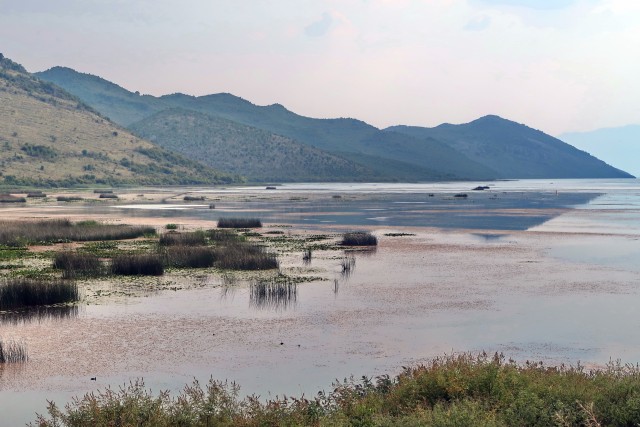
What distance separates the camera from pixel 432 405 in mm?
A: 14453

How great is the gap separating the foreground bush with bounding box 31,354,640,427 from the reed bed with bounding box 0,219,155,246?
34633 mm

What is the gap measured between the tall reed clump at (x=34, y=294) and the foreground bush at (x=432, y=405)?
1267cm

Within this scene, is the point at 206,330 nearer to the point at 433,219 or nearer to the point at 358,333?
the point at 358,333

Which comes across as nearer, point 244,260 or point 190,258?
point 244,260

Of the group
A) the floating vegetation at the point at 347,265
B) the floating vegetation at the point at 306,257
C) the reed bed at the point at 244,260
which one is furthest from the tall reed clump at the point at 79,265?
the floating vegetation at the point at 347,265

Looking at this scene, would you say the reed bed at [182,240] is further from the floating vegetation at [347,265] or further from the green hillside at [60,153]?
the green hillside at [60,153]

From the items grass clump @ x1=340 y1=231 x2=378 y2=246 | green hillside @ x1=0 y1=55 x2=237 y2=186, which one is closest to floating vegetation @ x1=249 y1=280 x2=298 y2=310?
grass clump @ x1=340 y1=231 x2=378 y2=246

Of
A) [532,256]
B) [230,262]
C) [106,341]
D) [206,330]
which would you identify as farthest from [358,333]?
[532,256]

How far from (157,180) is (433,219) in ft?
393

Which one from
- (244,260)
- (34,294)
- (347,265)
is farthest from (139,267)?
(347,265)

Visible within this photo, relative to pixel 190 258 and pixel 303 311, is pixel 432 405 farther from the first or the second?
pixel 190 258

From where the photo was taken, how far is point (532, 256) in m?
43.3

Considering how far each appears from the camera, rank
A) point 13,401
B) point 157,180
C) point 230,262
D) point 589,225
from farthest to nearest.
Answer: point 157,180 → point 589,225 → point 230,262 → point 13,401

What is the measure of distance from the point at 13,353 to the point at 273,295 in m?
11.3
